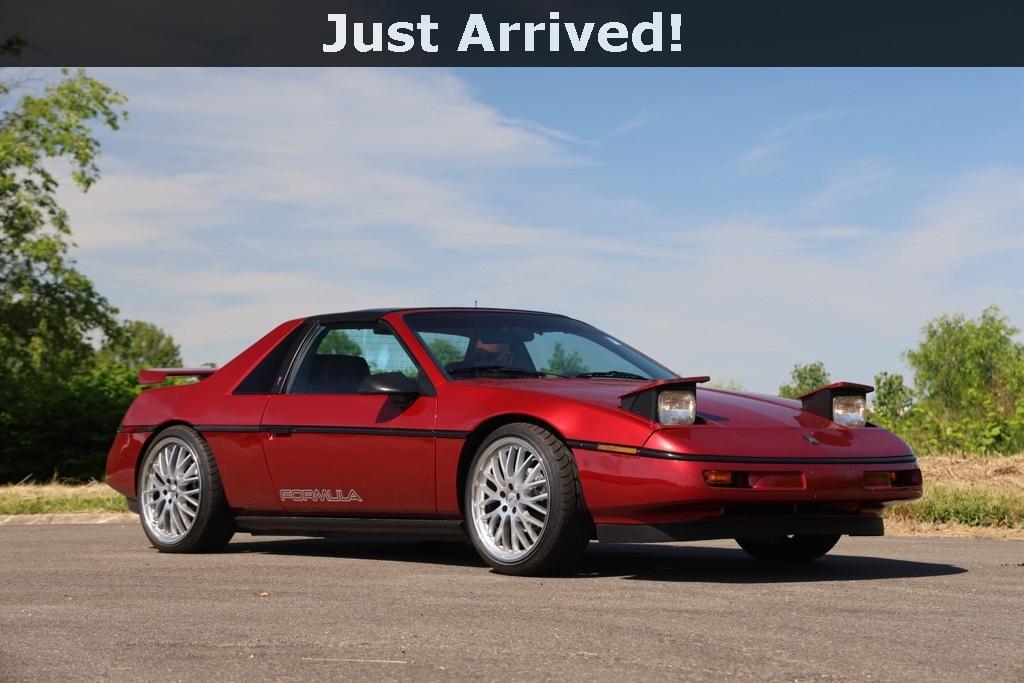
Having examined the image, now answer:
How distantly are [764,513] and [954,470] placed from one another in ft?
27.7

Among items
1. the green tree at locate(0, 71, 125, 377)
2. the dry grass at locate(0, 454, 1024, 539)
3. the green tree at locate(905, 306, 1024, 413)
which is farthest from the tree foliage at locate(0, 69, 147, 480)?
the green tree at locate(905, 306, 1024, 413)

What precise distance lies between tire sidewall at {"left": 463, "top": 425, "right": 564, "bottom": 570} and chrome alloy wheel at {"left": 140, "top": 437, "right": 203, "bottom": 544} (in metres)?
2.26

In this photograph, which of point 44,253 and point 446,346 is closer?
point 446,346

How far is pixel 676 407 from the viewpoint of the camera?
7332 millimetres

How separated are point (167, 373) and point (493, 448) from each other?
Answer: 3194mm

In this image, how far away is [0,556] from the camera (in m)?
9.16

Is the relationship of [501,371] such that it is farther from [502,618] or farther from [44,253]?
[44,253]

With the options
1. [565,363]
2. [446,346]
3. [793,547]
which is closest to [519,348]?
[565,363]

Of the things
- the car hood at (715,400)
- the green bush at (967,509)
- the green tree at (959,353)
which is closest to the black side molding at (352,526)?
the car hood at (715,400)

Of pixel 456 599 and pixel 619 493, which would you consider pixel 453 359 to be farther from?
pixel 456 599

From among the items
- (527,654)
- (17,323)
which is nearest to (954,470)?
(527,654)

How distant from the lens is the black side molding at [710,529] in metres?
7.23

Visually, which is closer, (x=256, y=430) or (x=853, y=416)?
(x=853, y=416)

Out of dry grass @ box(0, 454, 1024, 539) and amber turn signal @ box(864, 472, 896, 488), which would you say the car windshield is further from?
dry grass @ box(0, 454, 1024, 539)
